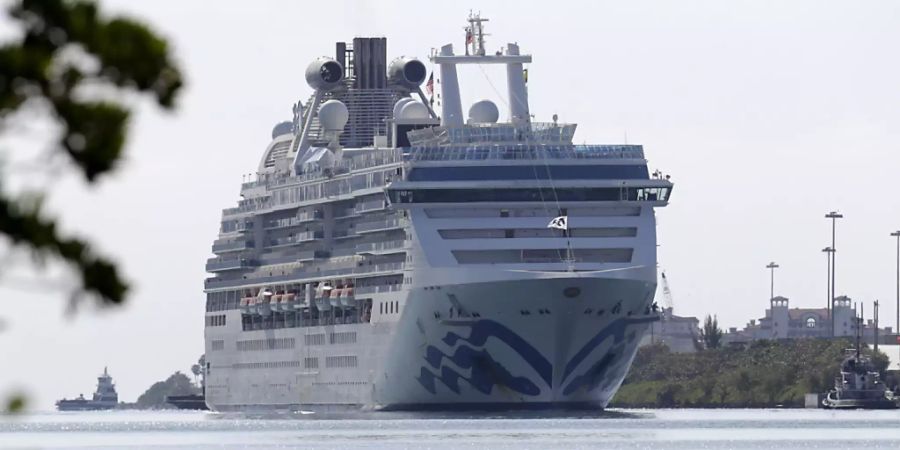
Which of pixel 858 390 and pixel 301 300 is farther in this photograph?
pixel 858 390

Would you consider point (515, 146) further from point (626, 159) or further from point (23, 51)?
point (23, 51)

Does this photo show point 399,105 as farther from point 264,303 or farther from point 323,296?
point 264,303

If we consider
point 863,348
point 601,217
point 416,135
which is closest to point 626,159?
point 601,217

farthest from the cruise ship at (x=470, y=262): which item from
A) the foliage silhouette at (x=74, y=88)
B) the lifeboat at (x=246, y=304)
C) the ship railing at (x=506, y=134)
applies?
the foliage silhouette at (x=74, y=88)

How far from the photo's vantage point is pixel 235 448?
66.6 metres

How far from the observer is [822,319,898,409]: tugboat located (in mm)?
129375

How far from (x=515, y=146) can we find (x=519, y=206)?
2.62 m

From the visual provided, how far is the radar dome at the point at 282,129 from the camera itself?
11090 cm

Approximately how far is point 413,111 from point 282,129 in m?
16.7

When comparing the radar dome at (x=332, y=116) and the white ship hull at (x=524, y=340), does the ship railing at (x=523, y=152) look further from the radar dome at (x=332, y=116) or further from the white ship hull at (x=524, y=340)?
the radar dome at (x=332, y=116)

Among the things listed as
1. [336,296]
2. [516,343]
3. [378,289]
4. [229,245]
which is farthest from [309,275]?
[516,343]

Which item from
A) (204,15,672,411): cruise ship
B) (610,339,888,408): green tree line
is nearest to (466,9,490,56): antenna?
(204,15,672,411): cruise ship

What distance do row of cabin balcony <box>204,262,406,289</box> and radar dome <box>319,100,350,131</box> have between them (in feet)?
19.3

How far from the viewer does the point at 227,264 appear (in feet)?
355
